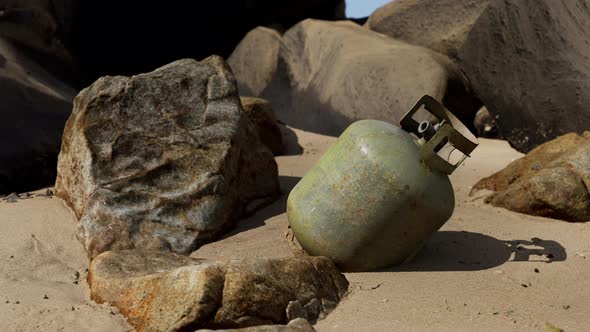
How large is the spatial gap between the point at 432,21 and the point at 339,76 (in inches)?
72.4

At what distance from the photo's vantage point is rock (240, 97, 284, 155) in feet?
25.5

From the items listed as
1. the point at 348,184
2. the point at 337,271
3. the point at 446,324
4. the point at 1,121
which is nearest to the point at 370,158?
the point at 348,184

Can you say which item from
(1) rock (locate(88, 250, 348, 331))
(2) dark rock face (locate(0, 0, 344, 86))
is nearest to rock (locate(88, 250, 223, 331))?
(1) rock (locate(88, 250, 348, 331))

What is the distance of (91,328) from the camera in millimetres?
4016

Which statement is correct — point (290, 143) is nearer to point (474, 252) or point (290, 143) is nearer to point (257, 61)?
point (257, 61)

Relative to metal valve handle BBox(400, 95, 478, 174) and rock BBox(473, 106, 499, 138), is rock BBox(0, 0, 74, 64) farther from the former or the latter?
metal valve handle BBox(400, 95, 478, 174)

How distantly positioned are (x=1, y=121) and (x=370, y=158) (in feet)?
12.9

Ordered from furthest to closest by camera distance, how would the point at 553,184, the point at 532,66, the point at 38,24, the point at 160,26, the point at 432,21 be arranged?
the point at 160,26 → the point at 432,21 → the point at 38,24 → the point at 532,66 → the point at 553,184

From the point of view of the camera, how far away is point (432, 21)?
10.7 meters

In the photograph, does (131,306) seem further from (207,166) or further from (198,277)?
(207,166)

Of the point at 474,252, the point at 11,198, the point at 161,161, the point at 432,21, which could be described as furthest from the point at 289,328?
the point at 432,21

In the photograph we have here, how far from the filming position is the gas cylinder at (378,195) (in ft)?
15.2

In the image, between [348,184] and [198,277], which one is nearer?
[198,277]

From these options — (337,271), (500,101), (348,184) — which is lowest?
(500,101)
